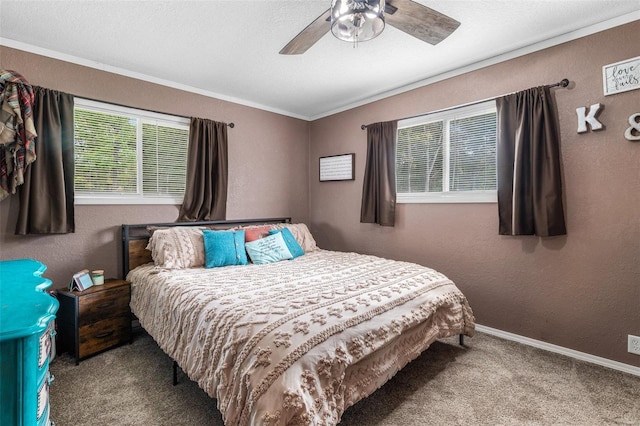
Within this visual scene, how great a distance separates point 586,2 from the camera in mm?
2051

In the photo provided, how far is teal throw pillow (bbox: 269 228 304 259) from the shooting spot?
326 cm

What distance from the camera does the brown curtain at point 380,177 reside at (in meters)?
3.53

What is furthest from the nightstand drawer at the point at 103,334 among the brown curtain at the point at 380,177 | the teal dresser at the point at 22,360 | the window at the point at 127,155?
the brown curtain at the point at 380,177

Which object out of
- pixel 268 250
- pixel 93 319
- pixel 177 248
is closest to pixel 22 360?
pixel 93 319

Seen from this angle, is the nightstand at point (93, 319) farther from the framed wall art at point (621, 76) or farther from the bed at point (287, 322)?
the framed wall art at point (621, 76)

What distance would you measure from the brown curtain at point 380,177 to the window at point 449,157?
8 cm

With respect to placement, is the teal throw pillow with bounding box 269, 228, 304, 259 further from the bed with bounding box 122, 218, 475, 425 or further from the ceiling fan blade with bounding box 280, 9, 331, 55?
the ceiling fan blade with bounding box 280, 9, 331, 55

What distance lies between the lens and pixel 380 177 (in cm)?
358

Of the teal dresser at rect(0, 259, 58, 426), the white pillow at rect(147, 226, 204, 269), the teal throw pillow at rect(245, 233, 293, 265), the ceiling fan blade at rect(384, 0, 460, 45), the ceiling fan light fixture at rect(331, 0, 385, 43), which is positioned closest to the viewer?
the teal dresser at rect(0, 259, 58, 426)

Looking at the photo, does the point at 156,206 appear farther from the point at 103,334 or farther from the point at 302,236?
the point at 302,236

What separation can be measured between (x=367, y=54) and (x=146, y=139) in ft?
7.75

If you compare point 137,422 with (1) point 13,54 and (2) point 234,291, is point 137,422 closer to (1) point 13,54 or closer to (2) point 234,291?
(2) point 234,291

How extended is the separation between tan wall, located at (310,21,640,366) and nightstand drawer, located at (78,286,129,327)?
2826 mm

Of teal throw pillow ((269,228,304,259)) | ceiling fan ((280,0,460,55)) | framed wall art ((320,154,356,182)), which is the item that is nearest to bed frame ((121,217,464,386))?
teal throw pillow ((269,228,304,259))
